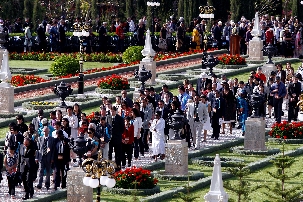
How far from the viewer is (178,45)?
5666cm

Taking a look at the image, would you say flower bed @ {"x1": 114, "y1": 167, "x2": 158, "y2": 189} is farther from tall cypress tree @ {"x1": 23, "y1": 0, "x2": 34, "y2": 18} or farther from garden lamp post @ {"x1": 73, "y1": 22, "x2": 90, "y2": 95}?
tall cypress tree @ {"x1": 23, "y1": 0, "x2": 34, "y2": 18}

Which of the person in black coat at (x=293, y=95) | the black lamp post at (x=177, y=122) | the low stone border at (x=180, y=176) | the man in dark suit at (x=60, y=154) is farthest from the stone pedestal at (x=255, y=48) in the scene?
the man in dark suit at (x=60, y=154)

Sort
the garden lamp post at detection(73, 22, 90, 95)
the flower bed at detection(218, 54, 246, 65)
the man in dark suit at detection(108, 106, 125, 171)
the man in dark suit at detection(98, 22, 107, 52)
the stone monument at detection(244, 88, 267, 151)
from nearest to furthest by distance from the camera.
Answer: the man in dark suit at detection(108, 106, 125, 171), the stone monument at detection(244, 88, 267, 151), the garden lamp post at detection(73, 22, 90, 95), the flower bed at detection(218, 54, 246, 65), the man in dark suit at detection(98, 22, 107, 52)

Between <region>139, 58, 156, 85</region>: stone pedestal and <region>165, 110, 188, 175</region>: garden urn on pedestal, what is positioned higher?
<region>139, 58, 156, 85</region>: stone pedestal

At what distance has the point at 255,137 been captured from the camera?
34406 millimetres

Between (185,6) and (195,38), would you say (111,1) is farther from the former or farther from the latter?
(195,38)

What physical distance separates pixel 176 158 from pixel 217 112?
5878 millimetres

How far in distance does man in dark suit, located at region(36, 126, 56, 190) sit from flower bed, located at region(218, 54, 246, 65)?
73.0 ft

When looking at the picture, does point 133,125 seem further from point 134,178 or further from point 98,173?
point 98,173

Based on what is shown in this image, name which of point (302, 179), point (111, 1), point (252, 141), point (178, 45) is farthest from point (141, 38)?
point (302, 179)

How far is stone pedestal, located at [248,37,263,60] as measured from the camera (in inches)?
2062

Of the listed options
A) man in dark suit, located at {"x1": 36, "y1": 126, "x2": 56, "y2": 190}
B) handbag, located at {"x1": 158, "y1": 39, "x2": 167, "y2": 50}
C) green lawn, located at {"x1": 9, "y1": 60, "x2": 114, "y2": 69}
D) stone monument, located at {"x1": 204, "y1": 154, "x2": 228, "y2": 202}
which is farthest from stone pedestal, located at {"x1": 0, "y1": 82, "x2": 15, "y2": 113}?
handbag, located at {"x1": 158, "y1": 39, "x2": 167, "y2": 50}

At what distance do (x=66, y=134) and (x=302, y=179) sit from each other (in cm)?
590

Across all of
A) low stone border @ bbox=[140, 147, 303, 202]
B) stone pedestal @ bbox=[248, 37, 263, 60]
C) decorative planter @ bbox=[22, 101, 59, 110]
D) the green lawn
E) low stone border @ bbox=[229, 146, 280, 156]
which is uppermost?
stone pedestal @ bbox=[248, 37, 263, 60]
